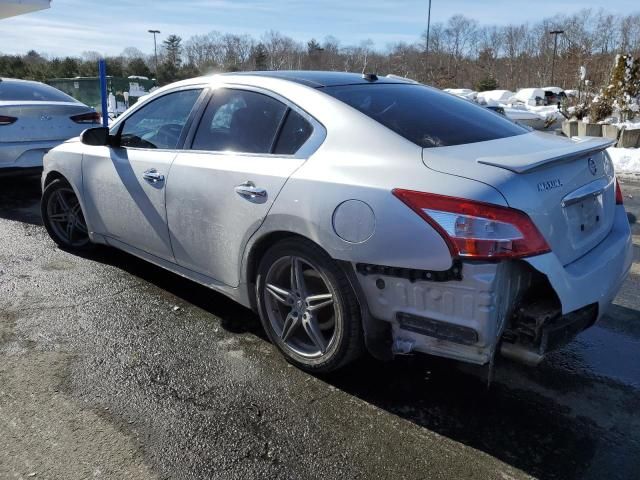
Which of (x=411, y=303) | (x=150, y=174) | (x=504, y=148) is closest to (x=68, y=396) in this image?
(x=150, y=174)

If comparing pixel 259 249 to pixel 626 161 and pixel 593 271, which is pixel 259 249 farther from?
pixel 626 161

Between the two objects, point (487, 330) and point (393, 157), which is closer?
point (487, 330)

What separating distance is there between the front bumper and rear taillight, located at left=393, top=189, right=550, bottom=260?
88mm

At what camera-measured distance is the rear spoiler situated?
239 cm

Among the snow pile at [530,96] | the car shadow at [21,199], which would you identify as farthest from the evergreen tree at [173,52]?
the car shadow at [21,199]

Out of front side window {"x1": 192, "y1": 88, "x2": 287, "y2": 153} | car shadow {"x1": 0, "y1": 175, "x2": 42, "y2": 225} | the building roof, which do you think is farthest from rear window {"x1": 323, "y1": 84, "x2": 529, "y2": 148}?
the building roof

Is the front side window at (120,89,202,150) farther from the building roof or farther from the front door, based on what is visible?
the building roof

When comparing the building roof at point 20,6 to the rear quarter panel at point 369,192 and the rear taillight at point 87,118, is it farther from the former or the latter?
the rear quarter panel at point 369,192

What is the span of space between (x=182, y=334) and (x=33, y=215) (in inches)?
166

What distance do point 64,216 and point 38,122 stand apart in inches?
101

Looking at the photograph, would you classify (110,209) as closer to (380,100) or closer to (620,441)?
(380,100)

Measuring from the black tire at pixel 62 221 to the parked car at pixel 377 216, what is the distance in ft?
4.49

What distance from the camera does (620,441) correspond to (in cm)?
248

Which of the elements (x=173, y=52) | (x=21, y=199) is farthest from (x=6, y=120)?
(x=173, y=52)
